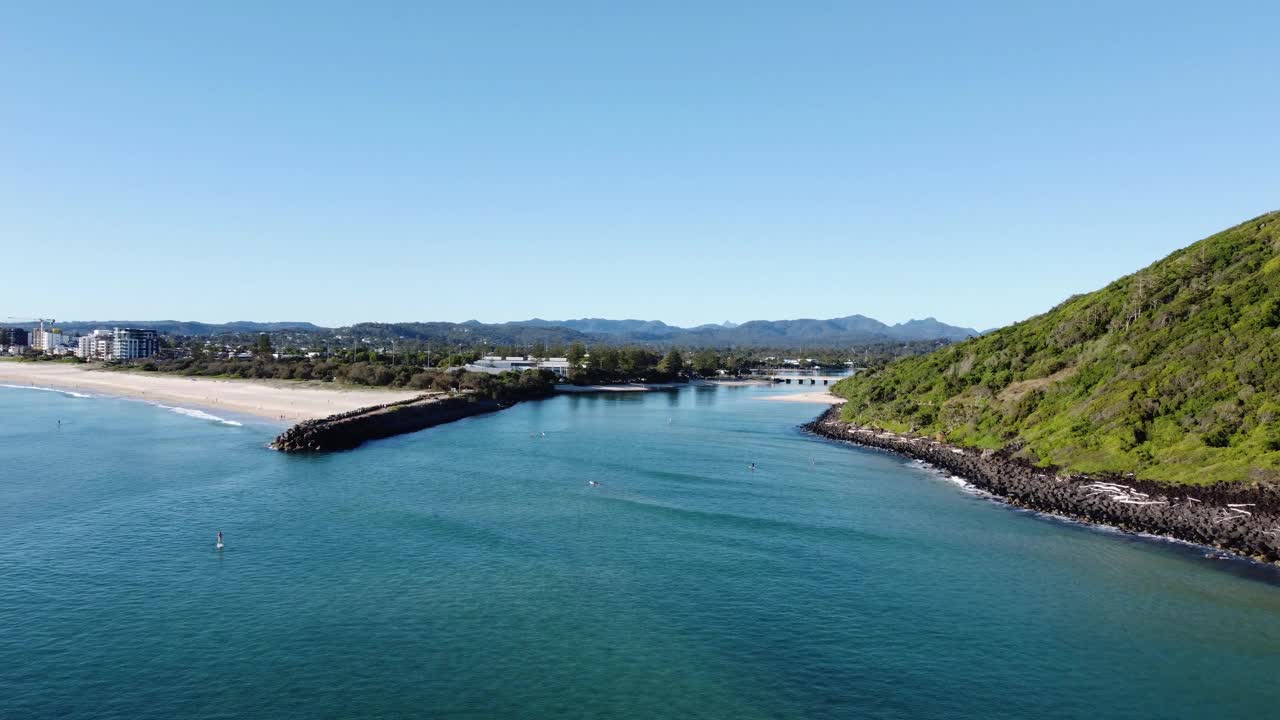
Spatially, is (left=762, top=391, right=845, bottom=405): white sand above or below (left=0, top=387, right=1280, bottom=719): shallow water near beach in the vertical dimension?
above

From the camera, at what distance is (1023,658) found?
2883cm

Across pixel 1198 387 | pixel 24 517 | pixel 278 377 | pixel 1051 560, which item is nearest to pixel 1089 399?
pixel 1198 387

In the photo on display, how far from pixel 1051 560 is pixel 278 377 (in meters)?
152

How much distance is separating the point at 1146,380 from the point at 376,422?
7692cm

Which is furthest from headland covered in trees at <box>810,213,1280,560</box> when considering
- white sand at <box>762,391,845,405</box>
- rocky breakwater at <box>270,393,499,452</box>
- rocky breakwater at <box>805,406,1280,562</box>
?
Result: rocky breakwater at <box>270,393,499,452</box>

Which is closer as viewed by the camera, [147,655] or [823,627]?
[147,655]

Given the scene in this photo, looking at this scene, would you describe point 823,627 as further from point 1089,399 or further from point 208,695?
point 1089,399

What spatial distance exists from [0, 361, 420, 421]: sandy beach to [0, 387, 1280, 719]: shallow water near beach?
158 feet

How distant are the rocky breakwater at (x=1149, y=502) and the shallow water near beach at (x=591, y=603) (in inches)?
87.5

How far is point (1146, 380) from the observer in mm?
62812

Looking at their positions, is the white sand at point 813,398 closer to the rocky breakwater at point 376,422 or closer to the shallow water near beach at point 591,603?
the rocky breakwater at point 376,422

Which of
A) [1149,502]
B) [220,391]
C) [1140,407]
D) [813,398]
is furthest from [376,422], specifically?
[813,398]

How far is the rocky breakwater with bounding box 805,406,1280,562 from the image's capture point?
137 ft

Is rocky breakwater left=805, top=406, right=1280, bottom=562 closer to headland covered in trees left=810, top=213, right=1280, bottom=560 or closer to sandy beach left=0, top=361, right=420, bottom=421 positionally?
headland covered in trees left=810, top=213, right=1280, bottom=560
